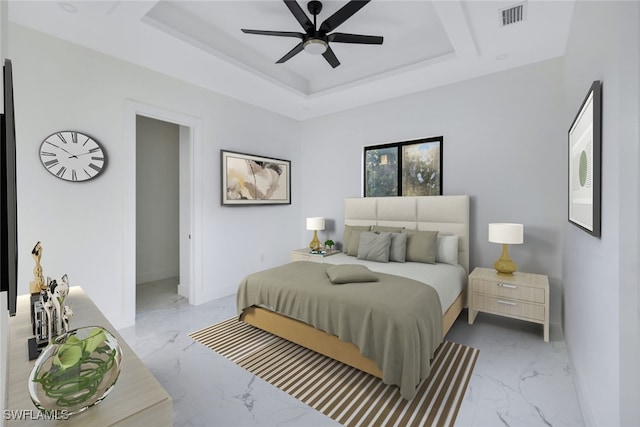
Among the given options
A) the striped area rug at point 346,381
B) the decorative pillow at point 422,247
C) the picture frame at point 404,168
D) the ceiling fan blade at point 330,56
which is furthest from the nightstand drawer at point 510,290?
the ceiling fan blade at point 330,56

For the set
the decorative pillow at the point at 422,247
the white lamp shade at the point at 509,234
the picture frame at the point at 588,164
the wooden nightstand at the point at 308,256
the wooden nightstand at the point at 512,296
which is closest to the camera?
the picture frame at the point at 588,164

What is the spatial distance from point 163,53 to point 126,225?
1791 mm

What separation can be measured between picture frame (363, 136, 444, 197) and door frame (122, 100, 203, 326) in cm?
239

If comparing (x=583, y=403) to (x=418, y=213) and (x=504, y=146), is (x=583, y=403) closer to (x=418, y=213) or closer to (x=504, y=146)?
(x=418, y=213)

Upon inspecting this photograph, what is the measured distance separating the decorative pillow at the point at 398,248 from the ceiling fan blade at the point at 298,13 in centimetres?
232

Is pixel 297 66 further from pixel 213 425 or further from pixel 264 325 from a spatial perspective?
pixel 213 425

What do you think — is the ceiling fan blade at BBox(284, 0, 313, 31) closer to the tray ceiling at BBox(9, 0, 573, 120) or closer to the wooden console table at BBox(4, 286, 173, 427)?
the tray ceiling at BBox(9, 0, 573, 120)

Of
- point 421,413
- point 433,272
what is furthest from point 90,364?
point 433,272

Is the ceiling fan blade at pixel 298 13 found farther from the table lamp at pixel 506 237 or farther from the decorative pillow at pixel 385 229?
the table lamp at pixel 506 237

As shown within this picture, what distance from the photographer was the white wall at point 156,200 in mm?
4734

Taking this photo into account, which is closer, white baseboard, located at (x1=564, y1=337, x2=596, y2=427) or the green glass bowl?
the green glass bowl

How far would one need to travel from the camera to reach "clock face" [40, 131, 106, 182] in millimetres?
2506

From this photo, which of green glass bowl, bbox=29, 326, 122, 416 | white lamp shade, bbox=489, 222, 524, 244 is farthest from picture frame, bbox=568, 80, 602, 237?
green glass bowl, bbox=29, 326, 122, 416

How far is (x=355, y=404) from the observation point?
184 centimetres
